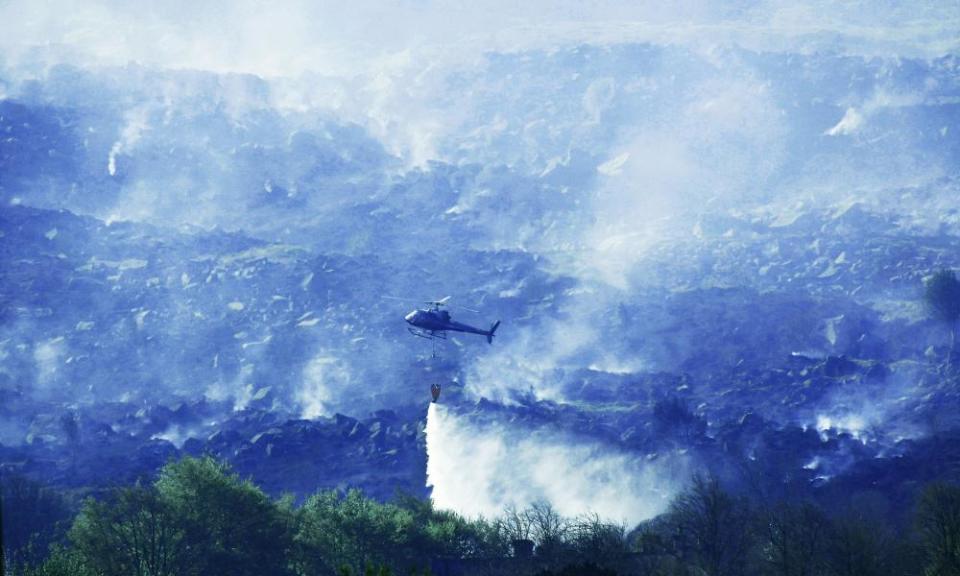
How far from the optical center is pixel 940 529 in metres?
122

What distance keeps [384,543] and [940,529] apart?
65.2 m

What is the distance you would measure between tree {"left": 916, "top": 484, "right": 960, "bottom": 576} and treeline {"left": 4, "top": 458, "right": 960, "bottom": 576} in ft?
0.84

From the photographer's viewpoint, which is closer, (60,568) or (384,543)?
(60,568)

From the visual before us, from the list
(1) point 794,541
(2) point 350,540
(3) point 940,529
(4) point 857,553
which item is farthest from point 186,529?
(3) point 940,529

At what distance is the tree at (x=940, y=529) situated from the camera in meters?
105

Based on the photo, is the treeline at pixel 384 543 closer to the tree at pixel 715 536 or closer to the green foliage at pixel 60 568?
the tree at pixel 715 536

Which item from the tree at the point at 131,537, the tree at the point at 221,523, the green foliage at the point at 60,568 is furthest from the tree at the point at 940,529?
the green foliage at the point at 60,568

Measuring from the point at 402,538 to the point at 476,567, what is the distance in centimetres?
1180

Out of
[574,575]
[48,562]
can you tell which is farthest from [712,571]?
[48,562]

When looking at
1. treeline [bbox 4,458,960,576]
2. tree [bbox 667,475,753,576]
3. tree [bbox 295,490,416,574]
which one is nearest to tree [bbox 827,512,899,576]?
treeline [bbox 4,458,960,576]

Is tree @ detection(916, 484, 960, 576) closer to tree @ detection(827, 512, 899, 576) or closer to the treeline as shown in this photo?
the treeline

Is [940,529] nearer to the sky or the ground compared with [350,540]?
nearer to the sky

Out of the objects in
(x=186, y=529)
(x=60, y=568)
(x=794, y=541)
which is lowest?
(x=60, y=568)

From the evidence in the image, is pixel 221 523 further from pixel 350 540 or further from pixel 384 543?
pixel 384 543
